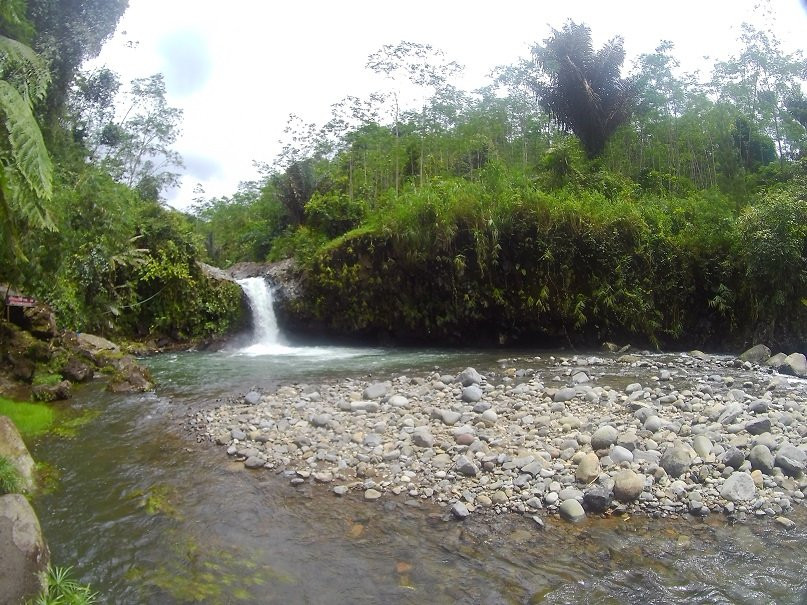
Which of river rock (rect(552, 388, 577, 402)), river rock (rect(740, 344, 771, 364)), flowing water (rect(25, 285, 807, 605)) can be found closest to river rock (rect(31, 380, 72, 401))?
flowing water (rect(25, 285, 807, 605))

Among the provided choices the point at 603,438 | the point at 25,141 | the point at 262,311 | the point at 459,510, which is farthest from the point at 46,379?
the point at 262,311

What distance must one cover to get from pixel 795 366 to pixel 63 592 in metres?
11.8

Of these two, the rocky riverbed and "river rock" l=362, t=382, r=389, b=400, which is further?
"river rock" l=362, t=382, r=389, b=400

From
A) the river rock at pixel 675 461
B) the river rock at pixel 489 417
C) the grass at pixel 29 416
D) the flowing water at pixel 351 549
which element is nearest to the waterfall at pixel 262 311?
the grass at pixel 29 416

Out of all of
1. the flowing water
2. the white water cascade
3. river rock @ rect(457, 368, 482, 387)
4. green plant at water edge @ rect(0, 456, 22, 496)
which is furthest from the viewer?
the white water cascade

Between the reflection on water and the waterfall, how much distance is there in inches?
484

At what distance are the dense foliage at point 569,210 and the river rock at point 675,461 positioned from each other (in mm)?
9076

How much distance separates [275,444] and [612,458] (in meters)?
3.85

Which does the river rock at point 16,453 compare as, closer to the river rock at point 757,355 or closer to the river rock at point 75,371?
the river rock at point 75,371

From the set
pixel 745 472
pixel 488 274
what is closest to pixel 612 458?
pixel 745 472

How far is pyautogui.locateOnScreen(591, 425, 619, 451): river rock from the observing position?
554 centimetres

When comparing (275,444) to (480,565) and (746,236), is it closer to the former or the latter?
(480,565)

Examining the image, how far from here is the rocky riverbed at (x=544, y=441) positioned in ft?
15.1

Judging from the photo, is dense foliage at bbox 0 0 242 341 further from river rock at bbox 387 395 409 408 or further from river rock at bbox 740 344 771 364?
river rock at bbox 740 344 771 364
